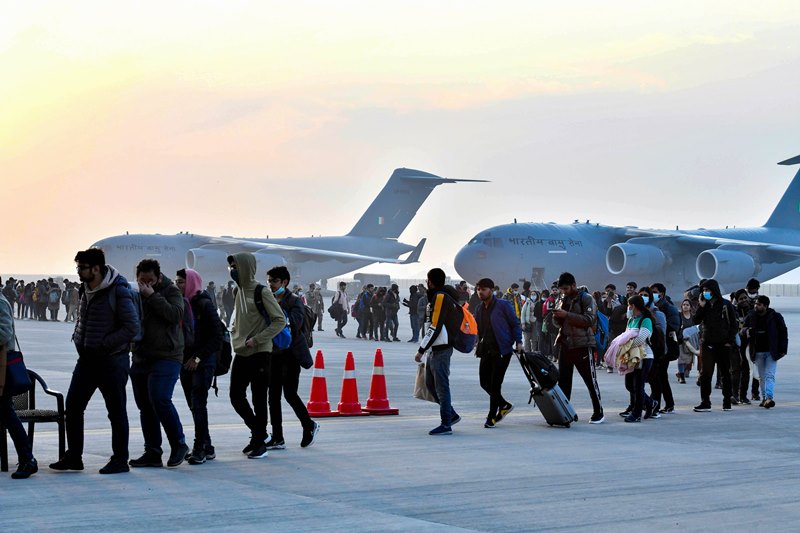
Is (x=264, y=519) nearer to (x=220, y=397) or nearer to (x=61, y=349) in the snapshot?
(x=220, y=397)

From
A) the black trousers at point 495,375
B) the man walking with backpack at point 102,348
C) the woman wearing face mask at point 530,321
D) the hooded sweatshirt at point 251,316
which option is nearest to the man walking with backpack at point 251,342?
the hooded sweatshirt at point 251,316

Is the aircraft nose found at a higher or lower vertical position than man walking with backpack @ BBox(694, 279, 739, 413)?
higher

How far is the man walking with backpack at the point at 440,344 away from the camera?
37.5ft

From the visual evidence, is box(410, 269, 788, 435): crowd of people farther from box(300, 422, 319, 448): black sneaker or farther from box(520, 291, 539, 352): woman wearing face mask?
box(520, 291, 539, 352): woman wearing face mask

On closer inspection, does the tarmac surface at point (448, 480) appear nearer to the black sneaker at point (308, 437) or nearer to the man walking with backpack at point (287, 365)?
the black sneaker at point (308, 437)

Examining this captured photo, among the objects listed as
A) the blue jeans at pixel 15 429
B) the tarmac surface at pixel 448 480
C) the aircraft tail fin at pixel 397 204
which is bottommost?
the tarmac surface at pixel 448 480

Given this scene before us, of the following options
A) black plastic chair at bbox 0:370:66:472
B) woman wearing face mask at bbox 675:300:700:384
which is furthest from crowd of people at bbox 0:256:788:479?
woman wearing face mask at bbox 675:300:700:384

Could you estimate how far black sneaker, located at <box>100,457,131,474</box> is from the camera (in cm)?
864

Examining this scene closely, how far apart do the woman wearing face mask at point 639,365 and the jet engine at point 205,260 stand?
37055 mm

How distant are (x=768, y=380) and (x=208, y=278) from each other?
3846cm

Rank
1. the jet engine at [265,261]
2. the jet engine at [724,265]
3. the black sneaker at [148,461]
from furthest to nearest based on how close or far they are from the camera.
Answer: the jet engine at [265,261] < the jet engine at [724,265] < the black sneaker at [148,461]

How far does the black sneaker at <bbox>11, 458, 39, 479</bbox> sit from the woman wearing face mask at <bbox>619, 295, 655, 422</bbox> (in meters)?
6.46

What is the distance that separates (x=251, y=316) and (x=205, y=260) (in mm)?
39801

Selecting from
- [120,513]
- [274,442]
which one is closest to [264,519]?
[120,513]
